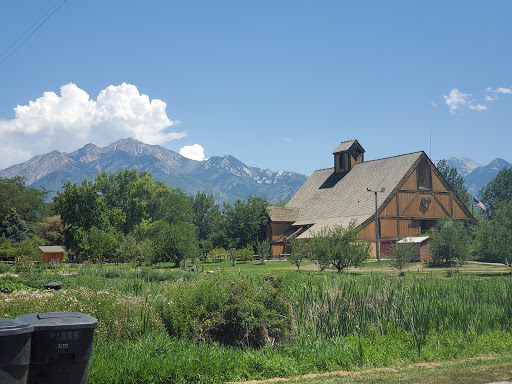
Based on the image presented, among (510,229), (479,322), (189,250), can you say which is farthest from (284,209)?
(479,322)

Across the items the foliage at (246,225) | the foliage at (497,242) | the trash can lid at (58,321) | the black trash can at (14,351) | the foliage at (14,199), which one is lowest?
the black trash can at (14,351)

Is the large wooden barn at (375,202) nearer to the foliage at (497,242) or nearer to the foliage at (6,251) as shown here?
the foliage at (497,242)

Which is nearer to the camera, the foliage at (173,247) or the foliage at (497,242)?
the foliage at (497,242)

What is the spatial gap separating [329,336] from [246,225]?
182 feet

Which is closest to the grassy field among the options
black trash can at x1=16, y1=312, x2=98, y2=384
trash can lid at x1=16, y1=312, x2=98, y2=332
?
black trash can at x1=16, y1=312, x2=98, y2=384

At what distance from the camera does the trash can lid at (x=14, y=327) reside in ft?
20.0

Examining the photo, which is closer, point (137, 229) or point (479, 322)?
point (479, 322)

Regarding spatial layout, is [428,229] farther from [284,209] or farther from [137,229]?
[137,229]

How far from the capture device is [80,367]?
6727 millimetres

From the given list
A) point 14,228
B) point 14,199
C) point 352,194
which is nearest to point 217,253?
point 352,194

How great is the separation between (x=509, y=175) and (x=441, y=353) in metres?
113

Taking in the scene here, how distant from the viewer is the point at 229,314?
1164cm

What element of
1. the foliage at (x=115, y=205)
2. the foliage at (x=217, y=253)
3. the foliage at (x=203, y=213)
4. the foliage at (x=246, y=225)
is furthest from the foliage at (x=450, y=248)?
the foliage at (x=203, y=213)

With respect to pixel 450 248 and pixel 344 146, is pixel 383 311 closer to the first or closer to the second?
pixel 450 248
